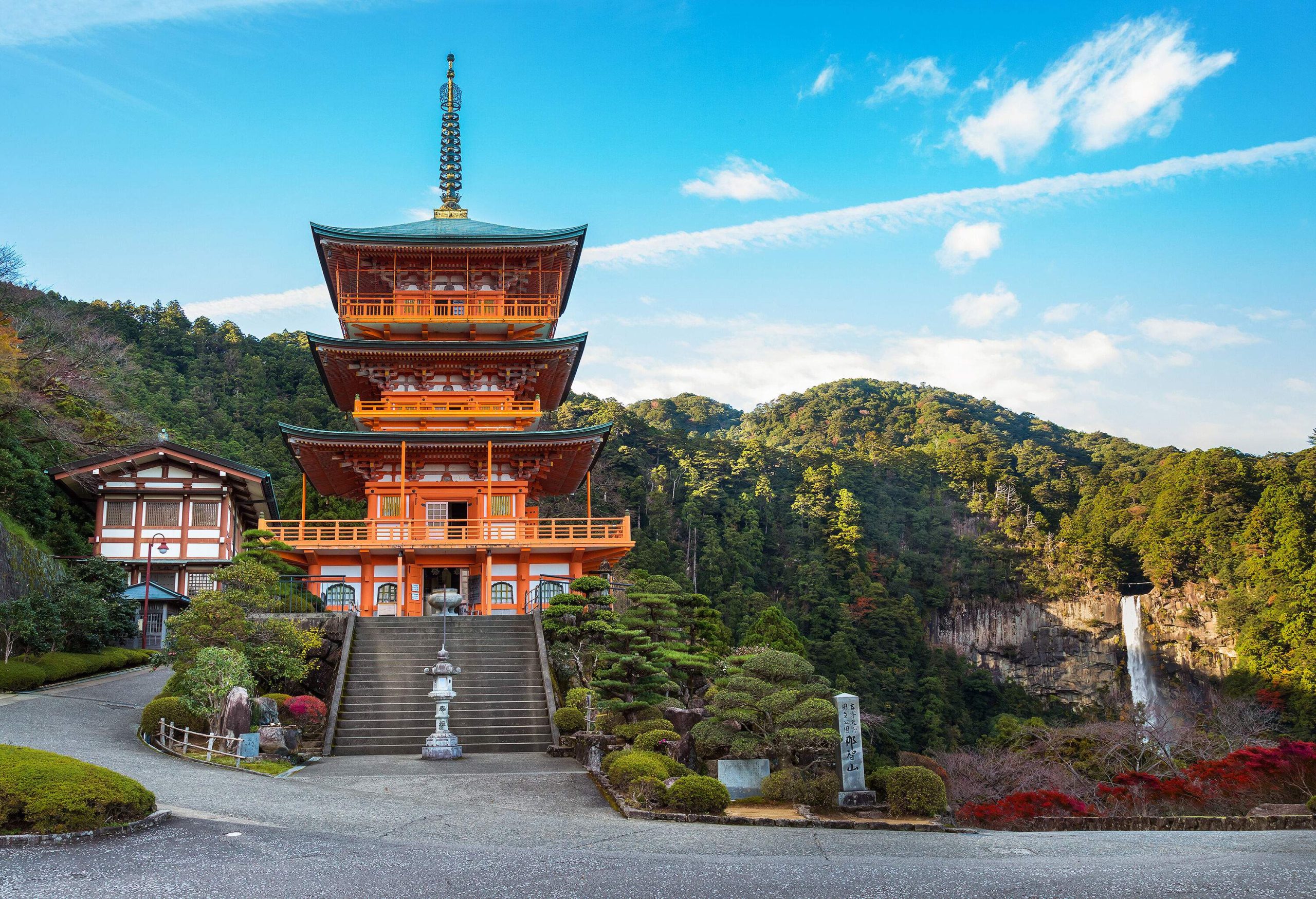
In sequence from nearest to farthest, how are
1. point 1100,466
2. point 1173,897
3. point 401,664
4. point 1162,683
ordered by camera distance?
point 1173,897, point 401,664, point 1162,683, point 1100,466

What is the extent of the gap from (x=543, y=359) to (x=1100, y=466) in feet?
206

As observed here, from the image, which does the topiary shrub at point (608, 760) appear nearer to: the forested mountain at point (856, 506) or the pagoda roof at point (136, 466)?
the pagoda roof at point (136, 466)

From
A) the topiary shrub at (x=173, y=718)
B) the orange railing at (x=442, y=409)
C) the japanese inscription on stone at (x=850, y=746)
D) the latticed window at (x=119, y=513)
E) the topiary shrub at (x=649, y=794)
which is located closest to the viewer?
the topiary shrub at (x=649, y=794)

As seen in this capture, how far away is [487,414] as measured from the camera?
96.0 feet

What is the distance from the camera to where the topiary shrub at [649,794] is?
1212 cm

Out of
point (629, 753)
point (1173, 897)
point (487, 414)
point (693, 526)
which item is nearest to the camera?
point (1173, 897)

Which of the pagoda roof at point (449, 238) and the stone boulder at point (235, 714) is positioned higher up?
the pagoda roof at point (449, 238)

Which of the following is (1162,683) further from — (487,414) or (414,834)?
(414,834)

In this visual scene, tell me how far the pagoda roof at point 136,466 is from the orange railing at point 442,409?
291 inches

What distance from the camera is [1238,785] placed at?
56.6 ft

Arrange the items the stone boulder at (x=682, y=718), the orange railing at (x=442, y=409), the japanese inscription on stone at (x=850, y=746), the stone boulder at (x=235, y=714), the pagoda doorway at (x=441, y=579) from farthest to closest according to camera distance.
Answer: the orange railing at (x=442, y=409), the pagoda doorway at (x=441, y=579), the stone boulder at (x=682, y=718), the stone boulder at (x=235, y=714), the japanese inscription on stone at (x=850, y=746)

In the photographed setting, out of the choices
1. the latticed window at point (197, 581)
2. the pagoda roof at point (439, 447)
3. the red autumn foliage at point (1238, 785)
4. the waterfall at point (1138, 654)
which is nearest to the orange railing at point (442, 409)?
the pagoda roof at point (439, 447)

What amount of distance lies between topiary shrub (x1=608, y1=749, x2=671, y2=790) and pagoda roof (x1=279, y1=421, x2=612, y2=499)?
43.6 ft

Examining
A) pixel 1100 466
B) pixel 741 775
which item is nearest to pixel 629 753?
pixel 741 775
